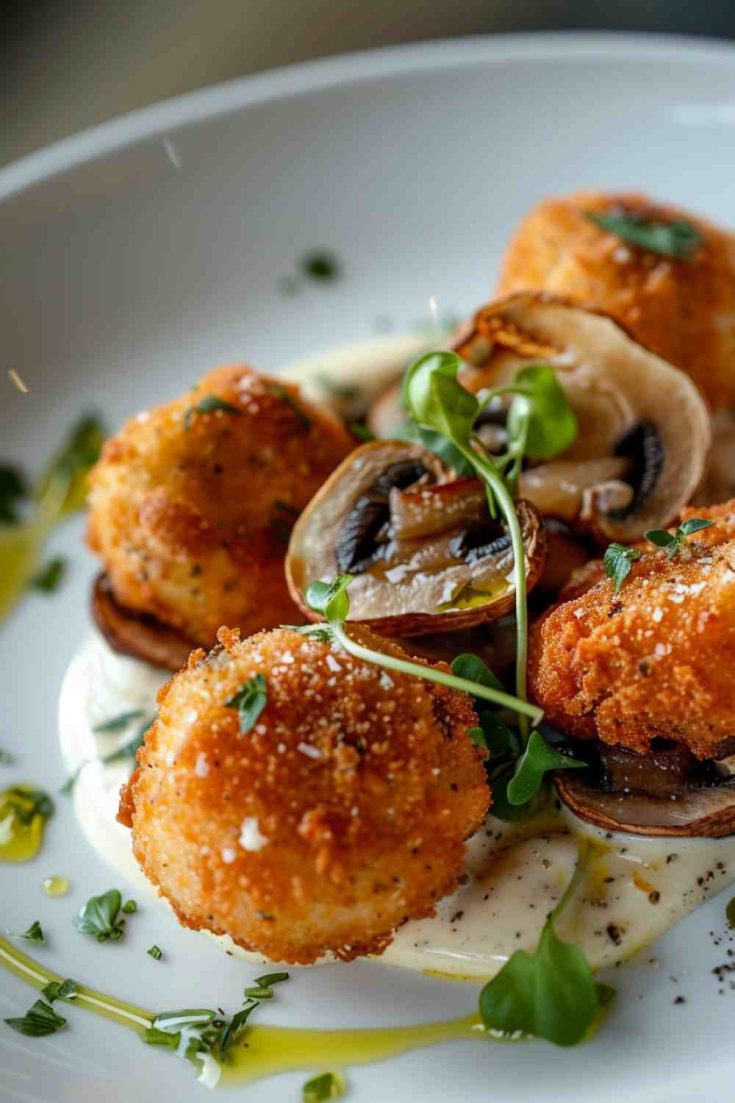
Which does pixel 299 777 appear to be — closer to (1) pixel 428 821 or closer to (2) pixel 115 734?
(1) pixel 428 821

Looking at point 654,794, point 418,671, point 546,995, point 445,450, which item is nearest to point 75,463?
point 445,450

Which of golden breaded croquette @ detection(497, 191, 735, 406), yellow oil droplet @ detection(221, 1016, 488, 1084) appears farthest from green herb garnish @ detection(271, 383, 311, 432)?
yellow oil droplet @ detection(221, 1016, 488, 1084)

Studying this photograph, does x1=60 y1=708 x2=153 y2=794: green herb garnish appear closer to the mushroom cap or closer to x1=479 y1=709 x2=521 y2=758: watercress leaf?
x1=479 y1=709 x2=521 y2=758: watercress leaf

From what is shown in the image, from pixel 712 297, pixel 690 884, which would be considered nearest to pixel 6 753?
pixel 690 884

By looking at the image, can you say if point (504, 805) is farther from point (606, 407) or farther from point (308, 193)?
point (308, 193)

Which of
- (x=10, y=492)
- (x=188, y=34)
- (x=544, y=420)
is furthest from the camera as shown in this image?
(x=188, y=34)

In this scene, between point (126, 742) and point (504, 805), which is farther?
point (126, 742)
